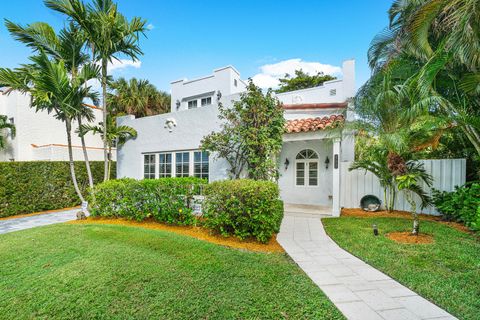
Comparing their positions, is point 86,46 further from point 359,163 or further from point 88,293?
point 359,163

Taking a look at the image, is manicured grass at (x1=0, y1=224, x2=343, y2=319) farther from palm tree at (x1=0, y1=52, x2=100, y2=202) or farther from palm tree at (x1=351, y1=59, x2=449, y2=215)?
palm tree at (x1=0, y1=52, x2=100, y2=202)

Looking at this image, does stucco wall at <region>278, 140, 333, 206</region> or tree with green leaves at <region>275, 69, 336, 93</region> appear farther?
tree with green leaves at <region>275, 69, 336, 93</region>

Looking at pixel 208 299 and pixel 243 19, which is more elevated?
pixel 243 19

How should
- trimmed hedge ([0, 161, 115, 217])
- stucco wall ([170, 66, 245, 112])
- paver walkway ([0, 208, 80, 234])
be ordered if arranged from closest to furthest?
paver walkway ([0, 208, 80, 234]), trimmed hedge ([0, 161, 115, 217]), stucco wall ([170, 66, 245, 112])

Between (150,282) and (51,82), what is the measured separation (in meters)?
8.54

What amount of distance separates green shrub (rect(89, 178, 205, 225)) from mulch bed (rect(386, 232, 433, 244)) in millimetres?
6023

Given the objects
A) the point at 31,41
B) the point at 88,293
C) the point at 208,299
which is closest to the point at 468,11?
the point at 208,299

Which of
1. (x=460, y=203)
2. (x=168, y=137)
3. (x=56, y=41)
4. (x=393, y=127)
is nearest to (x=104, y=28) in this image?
(x=56, y=41)

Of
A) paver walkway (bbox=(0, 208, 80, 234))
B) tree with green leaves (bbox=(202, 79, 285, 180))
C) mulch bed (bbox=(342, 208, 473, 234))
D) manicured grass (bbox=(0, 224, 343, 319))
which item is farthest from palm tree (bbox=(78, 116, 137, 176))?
mulch bed (bbox=(342, 208, 473, 234))

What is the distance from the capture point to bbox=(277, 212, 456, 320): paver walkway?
3.33 m

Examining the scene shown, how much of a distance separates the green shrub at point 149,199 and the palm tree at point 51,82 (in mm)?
3628

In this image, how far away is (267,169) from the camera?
8.62 metres

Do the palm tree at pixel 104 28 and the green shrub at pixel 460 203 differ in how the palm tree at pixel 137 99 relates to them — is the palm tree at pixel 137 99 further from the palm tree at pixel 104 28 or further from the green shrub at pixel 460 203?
the green shrub at pixel 460 203

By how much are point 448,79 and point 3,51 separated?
693 inches
